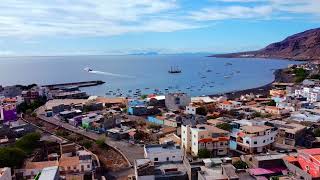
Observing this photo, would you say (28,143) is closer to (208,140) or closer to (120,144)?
(120,144)

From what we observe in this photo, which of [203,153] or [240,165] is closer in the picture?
[240,165]

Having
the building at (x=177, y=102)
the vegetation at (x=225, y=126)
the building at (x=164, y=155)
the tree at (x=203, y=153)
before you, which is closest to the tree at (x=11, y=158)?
the building at (x=164, y=155)

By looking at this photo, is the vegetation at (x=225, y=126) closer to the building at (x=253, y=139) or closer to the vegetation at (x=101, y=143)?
the building at (x=253, y=139)

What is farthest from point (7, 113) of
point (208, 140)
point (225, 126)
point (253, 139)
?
point (253, 139)

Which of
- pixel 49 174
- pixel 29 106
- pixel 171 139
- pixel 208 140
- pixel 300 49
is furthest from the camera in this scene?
pixel 300 49

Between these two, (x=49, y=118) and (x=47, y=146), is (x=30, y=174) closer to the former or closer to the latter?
(x=47, y=146)

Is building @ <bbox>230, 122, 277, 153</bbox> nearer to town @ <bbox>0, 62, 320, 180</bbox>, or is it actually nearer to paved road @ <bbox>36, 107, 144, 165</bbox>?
town @ <bbox>0, 62, 320, 180</bbox>
